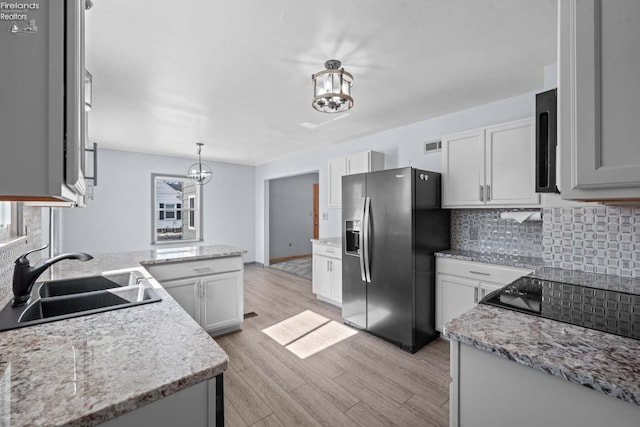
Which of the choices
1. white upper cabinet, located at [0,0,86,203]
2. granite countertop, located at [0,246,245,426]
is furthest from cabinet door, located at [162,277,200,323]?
white upper cabinet, located at [0,0,86,203]

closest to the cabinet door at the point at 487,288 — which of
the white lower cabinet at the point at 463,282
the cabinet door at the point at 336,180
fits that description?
the white lower cabinet at the point at 463,282

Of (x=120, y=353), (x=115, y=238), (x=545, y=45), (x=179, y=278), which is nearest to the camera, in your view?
(x=120, y=353)

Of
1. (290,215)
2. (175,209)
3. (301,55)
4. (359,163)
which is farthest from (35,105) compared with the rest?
(290,215)

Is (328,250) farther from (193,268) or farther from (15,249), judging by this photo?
(15,249)

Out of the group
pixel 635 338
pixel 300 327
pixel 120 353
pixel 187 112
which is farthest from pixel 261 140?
pixel 635 338

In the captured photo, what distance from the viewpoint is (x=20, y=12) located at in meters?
0.51

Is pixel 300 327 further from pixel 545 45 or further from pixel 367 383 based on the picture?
pixel 545 45

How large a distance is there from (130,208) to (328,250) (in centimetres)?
405

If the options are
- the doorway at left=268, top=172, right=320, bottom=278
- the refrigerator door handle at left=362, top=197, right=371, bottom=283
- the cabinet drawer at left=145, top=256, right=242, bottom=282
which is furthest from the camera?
the doorway at left=268, top=172, right=320, bottom=278

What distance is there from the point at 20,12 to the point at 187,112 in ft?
9.87

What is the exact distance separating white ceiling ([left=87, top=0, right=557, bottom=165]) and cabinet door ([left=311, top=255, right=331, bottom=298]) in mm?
1932

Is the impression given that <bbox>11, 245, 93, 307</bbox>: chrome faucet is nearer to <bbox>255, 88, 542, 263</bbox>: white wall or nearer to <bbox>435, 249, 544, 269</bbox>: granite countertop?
<bbox>435, 249, 544, 269</bbox>: granite countertop

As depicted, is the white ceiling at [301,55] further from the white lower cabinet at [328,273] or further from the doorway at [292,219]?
the doorway at [292,219]

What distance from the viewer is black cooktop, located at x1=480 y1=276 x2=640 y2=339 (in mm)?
1057
